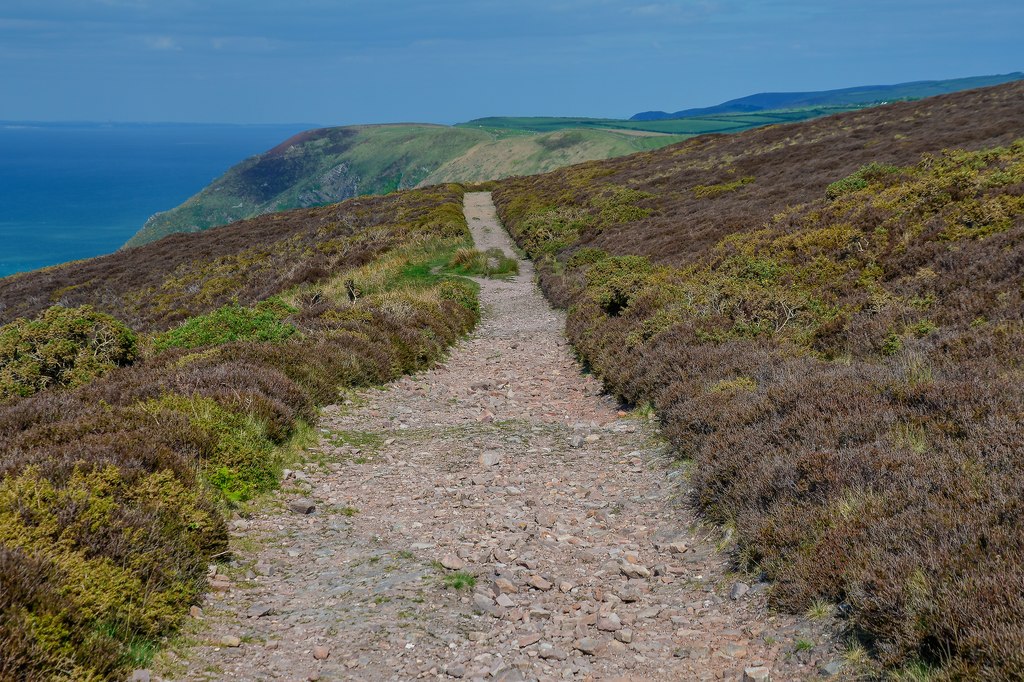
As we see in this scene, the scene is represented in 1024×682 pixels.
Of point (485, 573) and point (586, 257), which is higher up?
point (586, 257)

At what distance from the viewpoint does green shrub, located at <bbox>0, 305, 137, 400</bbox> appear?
40.6 ft

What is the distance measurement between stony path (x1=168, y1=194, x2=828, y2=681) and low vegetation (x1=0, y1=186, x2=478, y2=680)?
536 mm

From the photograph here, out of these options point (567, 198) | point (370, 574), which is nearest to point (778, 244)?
point (370, 574)

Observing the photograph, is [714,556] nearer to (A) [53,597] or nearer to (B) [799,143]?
(A) [53,597]

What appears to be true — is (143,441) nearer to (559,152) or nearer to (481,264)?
(481,264)

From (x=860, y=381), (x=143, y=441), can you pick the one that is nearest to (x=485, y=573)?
(x=143, y=441)

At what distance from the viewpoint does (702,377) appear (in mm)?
10570

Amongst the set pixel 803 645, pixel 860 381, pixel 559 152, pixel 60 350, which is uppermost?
pixel 559 152

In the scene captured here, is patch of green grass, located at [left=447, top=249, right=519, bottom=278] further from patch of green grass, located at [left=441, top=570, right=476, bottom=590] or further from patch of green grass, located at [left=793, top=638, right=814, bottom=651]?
patch of green grass, located at [left=793, top=638, right=814, bottom=651]

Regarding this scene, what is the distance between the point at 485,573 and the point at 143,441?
4.03 metres

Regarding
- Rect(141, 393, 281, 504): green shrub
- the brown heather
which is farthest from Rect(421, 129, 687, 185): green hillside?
Rect(141, 393, 281, 504): green shrub

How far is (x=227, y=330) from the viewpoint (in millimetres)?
14141

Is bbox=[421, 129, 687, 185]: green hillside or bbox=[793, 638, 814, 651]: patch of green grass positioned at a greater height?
bbox=[421, 129, 687, 185]: green hillside

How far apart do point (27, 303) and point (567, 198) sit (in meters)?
38.5
